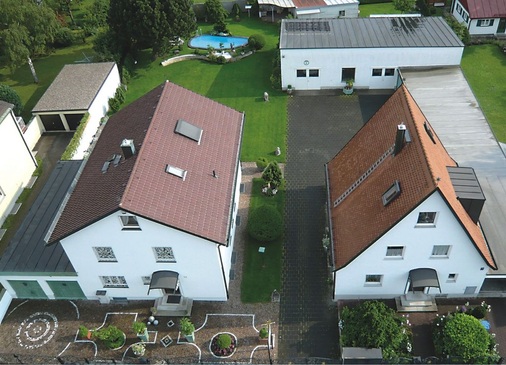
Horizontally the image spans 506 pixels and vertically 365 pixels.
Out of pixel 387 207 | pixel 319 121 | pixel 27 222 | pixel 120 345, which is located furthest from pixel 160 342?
pixel 319 121

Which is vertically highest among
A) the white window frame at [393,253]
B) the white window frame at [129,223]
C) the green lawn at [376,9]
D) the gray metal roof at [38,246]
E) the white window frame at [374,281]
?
the white window frame at [129,223]

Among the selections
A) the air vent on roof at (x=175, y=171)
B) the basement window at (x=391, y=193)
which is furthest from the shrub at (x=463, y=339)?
the air vent on roof at (x=175, y=171)

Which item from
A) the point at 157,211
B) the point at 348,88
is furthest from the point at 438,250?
the point at 348,88

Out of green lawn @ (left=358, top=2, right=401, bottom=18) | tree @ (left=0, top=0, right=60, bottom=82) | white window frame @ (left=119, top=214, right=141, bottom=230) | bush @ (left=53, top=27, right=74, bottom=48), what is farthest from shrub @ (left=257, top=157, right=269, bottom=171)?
bush @ (left=53, top=27, right=74, bottom=48)

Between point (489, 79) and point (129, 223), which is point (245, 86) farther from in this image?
point (129, 223)

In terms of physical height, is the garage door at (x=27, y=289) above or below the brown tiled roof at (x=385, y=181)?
below

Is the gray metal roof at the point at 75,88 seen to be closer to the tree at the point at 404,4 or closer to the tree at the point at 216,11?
the tree at the point at 216,11

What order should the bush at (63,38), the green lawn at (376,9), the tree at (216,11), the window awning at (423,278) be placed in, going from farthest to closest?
the green lawn at (376,9) → the tree at (216,11) → the bush at (63,38) → the window awning at (423,278)

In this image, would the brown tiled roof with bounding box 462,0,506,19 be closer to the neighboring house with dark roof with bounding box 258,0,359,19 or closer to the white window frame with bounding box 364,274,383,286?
the neighboring house with dark roof with bounding box 258,0,359,19
